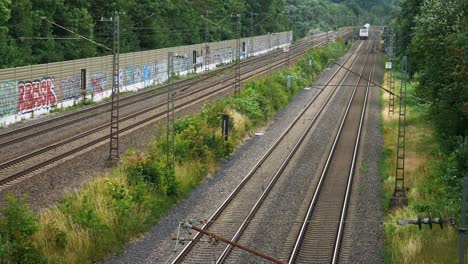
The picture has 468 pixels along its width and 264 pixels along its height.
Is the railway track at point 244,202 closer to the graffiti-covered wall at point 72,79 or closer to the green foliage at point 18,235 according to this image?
the green foliage at point 18,235

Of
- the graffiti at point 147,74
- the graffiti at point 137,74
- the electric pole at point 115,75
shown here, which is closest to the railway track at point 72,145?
the electric pole at point 115,75

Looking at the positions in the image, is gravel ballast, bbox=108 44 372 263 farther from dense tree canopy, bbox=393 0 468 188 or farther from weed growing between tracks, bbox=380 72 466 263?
dense tree canopy, bbox=393 0 468 188

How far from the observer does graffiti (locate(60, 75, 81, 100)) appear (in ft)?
140

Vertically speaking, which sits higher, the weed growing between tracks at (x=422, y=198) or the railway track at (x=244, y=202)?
the weed growing between tracks at (x=422, y=198)

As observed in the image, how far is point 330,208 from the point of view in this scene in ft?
74.9

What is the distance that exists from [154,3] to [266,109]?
32750 mm

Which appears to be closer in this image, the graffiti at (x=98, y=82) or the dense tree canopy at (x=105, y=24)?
the graffiti at (x=98, y=82)

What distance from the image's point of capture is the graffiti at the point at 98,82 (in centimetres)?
4681

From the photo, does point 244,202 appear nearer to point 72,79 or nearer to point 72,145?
point 72,145

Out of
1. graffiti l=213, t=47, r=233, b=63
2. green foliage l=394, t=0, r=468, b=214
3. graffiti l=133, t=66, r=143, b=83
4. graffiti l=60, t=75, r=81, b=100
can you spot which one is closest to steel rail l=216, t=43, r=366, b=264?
green foliage l=394, t=0, r=468, b=214

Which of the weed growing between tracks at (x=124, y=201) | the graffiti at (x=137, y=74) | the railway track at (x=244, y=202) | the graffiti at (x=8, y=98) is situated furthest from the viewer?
the graffiti at (x=137, y=74)

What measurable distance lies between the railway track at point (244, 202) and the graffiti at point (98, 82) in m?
14.9

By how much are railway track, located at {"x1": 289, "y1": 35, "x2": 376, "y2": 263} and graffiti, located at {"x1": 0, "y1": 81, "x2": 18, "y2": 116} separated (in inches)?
670

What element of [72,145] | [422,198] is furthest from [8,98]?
[422,198]
